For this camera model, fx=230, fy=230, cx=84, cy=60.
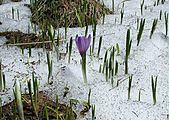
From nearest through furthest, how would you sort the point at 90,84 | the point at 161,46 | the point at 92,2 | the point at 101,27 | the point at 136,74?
the point at 90,84, the point at 136,74, the point at 161,46, the point at 101,27, the point at 92,2

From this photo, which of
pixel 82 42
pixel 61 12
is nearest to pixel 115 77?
pixel 82 42

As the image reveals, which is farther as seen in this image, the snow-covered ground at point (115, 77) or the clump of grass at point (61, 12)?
the clump of grass at point (61, 12)

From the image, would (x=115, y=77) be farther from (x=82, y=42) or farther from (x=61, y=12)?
(x=61, y=12)

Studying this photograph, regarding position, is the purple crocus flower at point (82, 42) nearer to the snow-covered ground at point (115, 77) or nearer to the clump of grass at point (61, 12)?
the snow-covered ground at point (115, 77)

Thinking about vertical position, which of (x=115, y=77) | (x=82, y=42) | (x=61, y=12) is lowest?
(x=115, y=77)

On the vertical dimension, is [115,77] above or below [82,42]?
below

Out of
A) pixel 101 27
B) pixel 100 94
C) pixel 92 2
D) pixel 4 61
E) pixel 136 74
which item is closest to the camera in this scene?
pixel 100 94

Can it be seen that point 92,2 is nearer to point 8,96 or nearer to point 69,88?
point 69,88

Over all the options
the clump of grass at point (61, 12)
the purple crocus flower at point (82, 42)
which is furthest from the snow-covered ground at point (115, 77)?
the purple crocus flower at point (82, 42)

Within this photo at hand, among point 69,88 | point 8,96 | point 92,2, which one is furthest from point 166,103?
point 92,2

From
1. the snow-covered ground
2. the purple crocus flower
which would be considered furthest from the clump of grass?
the purple crocus flower

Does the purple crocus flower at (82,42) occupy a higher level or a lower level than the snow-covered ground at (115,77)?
higher
